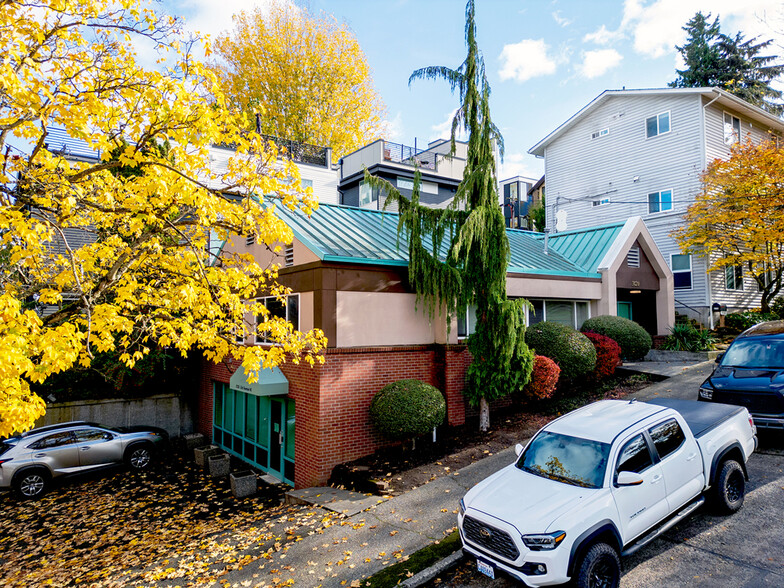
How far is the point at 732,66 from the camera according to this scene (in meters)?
34.2

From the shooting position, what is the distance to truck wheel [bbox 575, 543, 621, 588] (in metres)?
5.29

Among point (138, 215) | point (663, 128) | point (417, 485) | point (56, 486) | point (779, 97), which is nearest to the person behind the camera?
point (138, 215)

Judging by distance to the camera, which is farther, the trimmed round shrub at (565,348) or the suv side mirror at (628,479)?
the trimmed round shrub at (565,348)

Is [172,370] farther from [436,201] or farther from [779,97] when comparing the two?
[779,97]

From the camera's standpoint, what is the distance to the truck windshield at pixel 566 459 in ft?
20.1

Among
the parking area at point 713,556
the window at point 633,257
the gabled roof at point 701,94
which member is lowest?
the parking area at point 713,556

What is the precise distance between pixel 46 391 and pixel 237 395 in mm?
6819

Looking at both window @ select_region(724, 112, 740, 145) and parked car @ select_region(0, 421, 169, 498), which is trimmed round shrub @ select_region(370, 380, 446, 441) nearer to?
parked car @ select_region(0, 421, 169, 498)

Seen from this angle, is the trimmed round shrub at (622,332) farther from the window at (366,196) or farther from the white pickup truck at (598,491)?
the window at (366,196)

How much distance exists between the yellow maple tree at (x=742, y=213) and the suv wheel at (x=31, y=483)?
26039mm

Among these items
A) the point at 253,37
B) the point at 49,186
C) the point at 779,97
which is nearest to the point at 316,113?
the point at 253,37

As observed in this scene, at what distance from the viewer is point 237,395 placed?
16.7m

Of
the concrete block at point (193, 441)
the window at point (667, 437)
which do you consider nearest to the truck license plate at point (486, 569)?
the window at point (667, 437)

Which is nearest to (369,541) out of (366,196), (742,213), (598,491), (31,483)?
(598,491)
